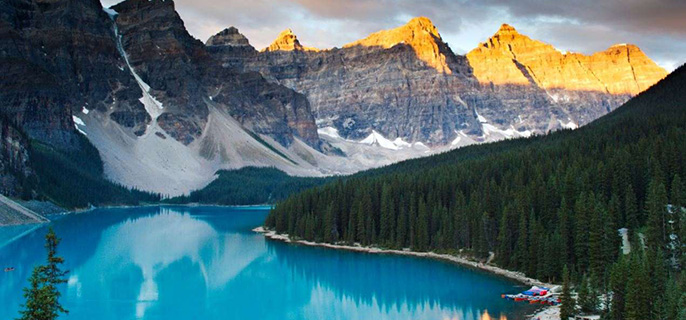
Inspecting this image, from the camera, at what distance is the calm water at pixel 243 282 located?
175 feet

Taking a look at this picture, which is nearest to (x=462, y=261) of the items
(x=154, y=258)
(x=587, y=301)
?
(x=587, y=301)

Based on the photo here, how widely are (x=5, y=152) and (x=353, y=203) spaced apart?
7662cm

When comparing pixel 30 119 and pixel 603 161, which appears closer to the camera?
pixel 603 161

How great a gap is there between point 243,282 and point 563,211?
96.5 ft

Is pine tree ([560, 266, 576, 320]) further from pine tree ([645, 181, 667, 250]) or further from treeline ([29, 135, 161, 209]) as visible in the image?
treeline ([29, 135, 161, 209])

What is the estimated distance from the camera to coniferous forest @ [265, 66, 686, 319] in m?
48.2

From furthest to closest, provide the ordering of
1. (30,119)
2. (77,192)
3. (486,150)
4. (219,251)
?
(30,119) < (77,192) < (486,150) < (219,251)

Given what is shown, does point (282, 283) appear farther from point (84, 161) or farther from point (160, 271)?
point (84, 161)

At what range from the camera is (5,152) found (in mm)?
134875

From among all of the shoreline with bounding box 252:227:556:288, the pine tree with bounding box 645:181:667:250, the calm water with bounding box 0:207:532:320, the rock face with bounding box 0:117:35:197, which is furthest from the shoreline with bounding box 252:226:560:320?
the rock face with bounding box 0:117:35:197

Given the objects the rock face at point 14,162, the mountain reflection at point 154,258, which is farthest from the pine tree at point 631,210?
the rock face at point 14,162

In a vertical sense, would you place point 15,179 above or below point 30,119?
below

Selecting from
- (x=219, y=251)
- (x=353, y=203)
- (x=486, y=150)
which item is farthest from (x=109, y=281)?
(x=486, y=150)

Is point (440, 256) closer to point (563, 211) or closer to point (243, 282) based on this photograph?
point (563, 211)
